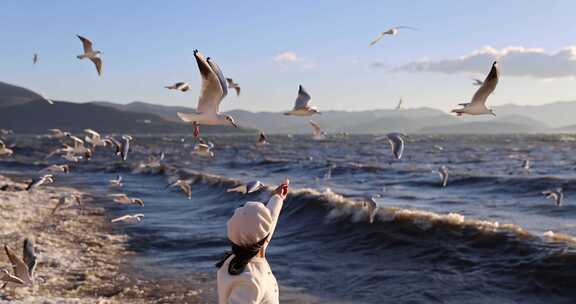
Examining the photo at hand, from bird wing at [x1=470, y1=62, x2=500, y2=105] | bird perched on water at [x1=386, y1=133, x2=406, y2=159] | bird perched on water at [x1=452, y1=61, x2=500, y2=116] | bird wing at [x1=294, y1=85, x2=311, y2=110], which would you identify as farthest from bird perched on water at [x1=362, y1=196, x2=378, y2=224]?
bird wing at [x1=470, y1=62, x2=500, y2=105]

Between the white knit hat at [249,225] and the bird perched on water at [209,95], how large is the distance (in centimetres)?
172

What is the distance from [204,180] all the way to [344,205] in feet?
38.7

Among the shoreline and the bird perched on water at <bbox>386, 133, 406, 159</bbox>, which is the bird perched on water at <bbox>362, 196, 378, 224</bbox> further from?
the shoreline

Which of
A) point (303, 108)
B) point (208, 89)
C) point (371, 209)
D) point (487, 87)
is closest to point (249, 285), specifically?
point (208, 89)

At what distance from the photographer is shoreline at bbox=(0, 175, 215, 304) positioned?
329 inches

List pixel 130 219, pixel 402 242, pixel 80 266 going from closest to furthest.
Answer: pixel 80 266, pixel 402 242, pixel 130 219

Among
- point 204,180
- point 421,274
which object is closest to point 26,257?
point 421,274

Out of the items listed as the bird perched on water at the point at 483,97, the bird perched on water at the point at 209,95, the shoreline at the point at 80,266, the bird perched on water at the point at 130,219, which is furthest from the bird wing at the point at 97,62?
the bird perched on water at the point at 483,97

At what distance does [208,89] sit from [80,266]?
573 centimetres

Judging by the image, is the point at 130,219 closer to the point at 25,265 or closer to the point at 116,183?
the point at 25,265

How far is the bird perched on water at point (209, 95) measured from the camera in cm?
509

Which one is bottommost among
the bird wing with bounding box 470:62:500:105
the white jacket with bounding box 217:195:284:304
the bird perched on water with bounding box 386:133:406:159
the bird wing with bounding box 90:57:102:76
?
the white jacket with bounding box 217:195:284:304

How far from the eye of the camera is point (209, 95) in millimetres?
5508

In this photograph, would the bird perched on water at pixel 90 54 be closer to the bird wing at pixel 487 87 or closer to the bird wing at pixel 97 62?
the bird wing at pixel 97 62
